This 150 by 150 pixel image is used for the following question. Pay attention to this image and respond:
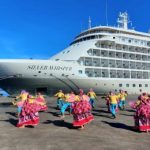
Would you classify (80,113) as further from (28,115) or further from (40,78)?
(40,78)

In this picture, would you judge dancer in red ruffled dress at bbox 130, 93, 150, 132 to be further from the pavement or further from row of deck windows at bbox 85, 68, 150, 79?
row of deck windows at bbox 85, 68, 150, 79

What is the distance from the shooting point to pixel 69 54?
47188 millimetres

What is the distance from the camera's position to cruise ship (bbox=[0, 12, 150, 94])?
1639 inches

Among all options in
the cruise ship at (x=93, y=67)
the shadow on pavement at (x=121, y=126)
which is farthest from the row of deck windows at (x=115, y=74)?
the shadow on pavement at (x=121, y=126)

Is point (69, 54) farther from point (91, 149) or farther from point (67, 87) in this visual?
point (91, 149)

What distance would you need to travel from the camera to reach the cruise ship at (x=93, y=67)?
41625mm

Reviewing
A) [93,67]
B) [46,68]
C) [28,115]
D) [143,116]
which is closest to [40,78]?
[46,68]

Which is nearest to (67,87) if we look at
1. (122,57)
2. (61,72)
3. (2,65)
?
(61,72)

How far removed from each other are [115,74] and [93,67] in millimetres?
4204

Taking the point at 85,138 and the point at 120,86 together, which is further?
the point at 120,86

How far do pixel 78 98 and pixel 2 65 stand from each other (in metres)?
28.6

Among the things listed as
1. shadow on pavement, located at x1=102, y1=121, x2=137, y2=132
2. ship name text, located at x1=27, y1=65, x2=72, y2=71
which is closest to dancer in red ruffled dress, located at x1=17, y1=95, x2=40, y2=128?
shadow on pavement, located at x1=102, y1=121, x2=137, y2=132

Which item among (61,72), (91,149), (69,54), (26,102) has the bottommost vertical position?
(91,149)

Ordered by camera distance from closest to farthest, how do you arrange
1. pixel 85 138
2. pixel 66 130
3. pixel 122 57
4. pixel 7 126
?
pixel 85 138 → pixel 66 130 → pixel 7 126 → pixel 122 57
